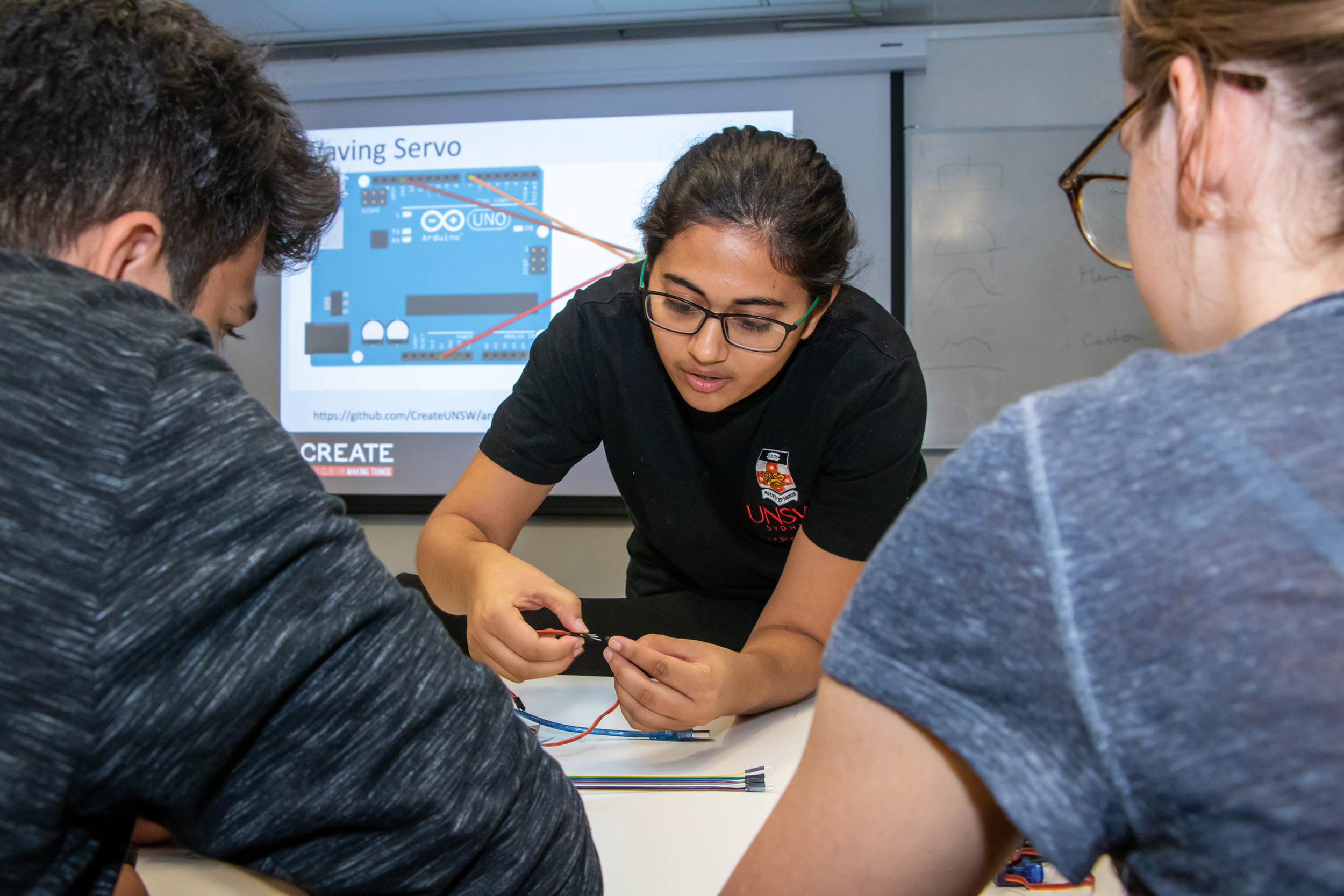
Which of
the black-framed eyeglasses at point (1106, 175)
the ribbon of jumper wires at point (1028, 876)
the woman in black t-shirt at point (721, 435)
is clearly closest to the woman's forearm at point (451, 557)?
the woman in black t-shirt at point (721, 435)

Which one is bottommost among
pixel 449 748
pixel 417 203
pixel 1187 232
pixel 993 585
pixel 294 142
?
pixel 449 748

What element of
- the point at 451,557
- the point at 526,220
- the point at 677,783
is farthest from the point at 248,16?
the point at 677,783

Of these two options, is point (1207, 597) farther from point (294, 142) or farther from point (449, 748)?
point (294, 142)

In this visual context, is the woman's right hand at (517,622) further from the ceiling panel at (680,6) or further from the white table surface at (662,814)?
the ceiling panel at (680,6)

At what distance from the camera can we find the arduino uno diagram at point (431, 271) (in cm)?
298

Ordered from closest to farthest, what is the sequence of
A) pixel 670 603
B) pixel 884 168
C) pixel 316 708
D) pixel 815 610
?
1. pixel 316 708
2. pixel 815 610
3. pixel 670 603
4. pixel 884 168

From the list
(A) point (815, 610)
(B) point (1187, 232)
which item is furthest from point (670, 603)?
(B) point (1187, 232)

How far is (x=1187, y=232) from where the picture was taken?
1.67 feet

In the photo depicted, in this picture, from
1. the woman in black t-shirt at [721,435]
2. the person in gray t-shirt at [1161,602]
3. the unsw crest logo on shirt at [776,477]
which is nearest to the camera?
the person in gray t-shirt at [1161,602]

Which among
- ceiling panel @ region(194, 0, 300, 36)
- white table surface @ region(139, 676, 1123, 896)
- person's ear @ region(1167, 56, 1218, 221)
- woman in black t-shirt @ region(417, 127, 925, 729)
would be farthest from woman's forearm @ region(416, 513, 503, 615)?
ceiling panel @ region(194, 0, 300, 36)

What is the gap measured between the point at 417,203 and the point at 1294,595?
310 centimetres

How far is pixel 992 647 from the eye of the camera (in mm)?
380

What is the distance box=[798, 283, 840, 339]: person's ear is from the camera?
1.36 metres

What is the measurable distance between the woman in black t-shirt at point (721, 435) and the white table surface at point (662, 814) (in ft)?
0.19
